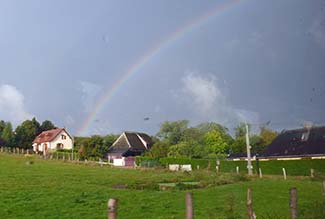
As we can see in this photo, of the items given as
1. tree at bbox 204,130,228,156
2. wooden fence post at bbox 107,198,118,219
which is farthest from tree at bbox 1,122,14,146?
wooden fence post at bbox 107,198,118,219

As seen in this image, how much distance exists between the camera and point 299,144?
63.1 metres

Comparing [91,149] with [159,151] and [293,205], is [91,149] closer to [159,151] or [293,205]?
[159,151]

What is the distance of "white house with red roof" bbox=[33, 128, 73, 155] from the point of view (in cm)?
9731

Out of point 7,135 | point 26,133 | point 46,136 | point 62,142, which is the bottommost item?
point 62,142

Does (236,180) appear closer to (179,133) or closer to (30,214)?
(30,214)

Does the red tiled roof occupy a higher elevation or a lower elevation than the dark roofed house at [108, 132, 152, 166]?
higher

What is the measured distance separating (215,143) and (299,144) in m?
36.8

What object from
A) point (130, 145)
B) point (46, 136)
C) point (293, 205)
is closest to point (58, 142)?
point (46, 136)

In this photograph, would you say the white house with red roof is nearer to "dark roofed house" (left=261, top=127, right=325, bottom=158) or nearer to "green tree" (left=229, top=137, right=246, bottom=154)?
"green tree" (left=229, top=137, right=246, bottom=154)

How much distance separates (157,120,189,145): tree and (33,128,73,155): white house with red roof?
2292cm

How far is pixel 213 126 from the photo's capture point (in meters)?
109

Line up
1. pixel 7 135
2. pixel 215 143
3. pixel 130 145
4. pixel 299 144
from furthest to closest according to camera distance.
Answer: pixel 215 143 → pixel 7 135 → pixel 130 145 → pixel 299 144

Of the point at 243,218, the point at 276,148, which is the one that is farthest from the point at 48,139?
the point at 243,218

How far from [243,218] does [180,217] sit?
2.45 metres
